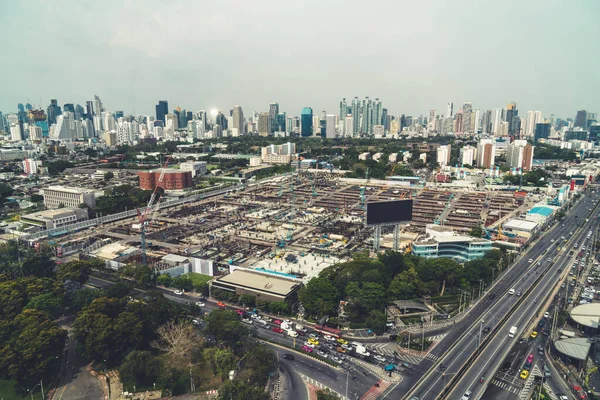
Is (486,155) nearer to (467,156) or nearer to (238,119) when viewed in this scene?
(467,156)

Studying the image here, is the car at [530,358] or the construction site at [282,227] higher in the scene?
the construction site at [282,227]

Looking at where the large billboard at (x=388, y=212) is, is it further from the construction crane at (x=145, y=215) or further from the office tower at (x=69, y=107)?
the office tower at (x=69, y=107)

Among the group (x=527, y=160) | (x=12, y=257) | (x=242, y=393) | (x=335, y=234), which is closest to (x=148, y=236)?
(x=12, y=257)

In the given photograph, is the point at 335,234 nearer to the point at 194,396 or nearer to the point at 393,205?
the point at 393,205

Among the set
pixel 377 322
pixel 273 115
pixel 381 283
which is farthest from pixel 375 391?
pixel 273 115

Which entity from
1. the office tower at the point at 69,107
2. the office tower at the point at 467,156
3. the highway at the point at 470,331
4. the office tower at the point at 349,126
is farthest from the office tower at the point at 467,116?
the office tower at the point at 69,107

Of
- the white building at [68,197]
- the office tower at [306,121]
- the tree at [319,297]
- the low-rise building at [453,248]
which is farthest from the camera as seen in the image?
the office tower at [306,121]

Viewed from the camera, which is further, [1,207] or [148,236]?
[1,207]
